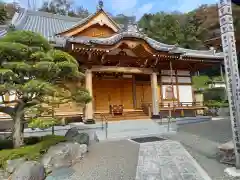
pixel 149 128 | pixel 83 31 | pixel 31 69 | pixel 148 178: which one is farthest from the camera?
pixel 83 31

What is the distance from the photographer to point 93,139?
8.91 metres

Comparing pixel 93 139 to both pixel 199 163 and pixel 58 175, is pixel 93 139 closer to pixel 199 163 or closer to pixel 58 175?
pixel 58 175

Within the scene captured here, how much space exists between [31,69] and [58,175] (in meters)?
2.82

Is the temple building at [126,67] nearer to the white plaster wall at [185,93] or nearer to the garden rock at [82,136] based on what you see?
Result: the white plaster wall at [185,93]

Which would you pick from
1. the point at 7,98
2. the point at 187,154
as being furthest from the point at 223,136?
the point at 7,98

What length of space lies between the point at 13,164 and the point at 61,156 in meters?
1.12

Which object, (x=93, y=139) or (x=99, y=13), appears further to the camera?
(x=99, y=13)

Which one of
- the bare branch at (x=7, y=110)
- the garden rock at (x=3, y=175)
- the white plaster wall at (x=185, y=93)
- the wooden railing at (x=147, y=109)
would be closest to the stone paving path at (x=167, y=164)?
the garden rock at (x=3, y=175)

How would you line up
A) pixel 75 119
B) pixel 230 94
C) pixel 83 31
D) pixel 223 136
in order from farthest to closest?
1. pixel 83 31
2. pixel 75 119
3. pixel 223 136
4. pixel 230 94

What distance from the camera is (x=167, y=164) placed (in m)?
5.27

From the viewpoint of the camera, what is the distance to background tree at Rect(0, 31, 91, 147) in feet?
18.5

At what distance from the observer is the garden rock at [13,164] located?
16.6 ft

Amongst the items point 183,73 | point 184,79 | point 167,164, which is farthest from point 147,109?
point 167,164

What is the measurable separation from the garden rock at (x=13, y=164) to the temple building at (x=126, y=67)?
5.47 meters
